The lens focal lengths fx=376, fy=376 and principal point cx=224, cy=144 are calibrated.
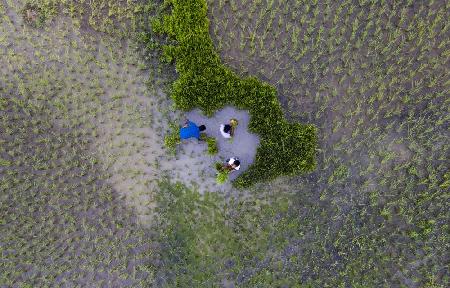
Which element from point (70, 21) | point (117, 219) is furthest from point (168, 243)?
point (70, 21)

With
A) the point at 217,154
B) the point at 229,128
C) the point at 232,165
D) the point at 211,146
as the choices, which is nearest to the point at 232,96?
the point at 229,128

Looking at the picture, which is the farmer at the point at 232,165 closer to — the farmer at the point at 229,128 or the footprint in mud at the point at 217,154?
the footprint in mud at the point at 217,154

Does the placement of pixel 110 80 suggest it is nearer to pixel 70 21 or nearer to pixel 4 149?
pixel 70 21

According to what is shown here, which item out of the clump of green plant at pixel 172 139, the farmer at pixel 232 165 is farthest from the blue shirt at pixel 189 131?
the farmer at pixel 232 165

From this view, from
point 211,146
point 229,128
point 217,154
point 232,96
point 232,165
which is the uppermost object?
point 232,96

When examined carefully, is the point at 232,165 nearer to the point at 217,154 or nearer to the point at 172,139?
the point at 217,154

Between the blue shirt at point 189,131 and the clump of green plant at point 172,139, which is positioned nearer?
the blue shirt at point 189,131

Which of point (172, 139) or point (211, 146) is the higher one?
point (172, 139)
